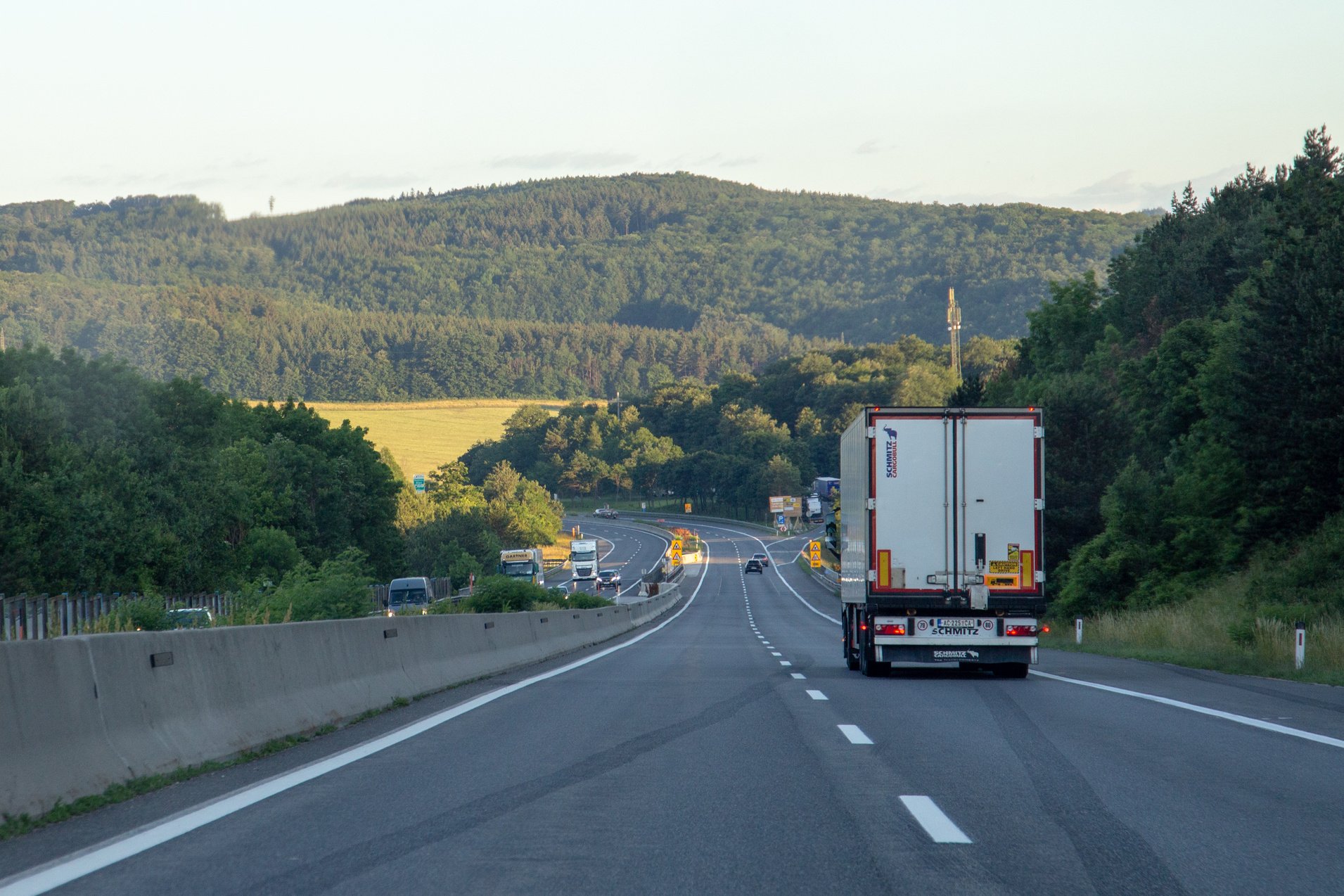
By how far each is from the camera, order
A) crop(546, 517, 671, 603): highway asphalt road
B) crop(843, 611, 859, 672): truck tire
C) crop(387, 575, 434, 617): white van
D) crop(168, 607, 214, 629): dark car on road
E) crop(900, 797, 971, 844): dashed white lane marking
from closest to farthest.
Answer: crop(900, 797, 971, 844): dashed white lane marking
crop(168, 607, 214, 629): dark car on road
crop(843, 611, 859, 672): truck tire
crop(387, 575, 434, 617): white van
crop(546, 517, 671, 603): highway asphalt road

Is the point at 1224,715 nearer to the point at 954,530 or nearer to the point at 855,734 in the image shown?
the point at 855,734

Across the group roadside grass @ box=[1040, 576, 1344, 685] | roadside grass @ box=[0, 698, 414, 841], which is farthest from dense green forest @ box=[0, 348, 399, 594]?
roadside grass @ box=[0, 698, 414, 841]

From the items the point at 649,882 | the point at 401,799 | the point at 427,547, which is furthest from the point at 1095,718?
the point at 427,547

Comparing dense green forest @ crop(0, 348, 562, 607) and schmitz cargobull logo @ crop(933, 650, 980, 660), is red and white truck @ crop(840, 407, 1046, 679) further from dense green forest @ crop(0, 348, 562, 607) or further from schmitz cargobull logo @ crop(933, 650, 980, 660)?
dense green forest @ crop(0, 348, 562, 607)

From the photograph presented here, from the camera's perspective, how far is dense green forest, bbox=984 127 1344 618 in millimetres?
40469

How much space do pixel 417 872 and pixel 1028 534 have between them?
1405cm

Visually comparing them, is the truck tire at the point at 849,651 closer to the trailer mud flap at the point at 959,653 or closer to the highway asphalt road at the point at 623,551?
the trailer mud flap at the point at 959,653

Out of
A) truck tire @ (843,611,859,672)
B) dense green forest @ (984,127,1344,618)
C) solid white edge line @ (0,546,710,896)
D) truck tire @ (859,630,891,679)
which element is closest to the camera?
solid white edge line @ (0,546,710,896)

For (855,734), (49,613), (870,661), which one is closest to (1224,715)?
(855,734)

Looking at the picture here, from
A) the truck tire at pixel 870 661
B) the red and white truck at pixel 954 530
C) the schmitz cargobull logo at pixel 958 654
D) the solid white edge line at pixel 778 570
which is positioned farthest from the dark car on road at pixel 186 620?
the solid white edge line at pixel 778 570

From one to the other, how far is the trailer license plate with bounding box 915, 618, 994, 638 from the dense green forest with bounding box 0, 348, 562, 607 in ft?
31.9

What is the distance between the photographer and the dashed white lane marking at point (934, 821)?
6871mm

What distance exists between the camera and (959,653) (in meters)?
18.9

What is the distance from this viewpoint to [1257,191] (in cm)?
8206
